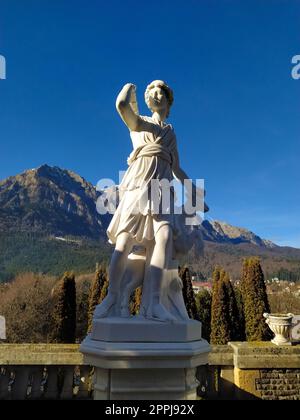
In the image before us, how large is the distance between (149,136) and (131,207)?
910 mm

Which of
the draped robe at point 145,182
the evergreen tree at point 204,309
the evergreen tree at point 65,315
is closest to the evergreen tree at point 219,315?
the evergreen tree at point 204,309

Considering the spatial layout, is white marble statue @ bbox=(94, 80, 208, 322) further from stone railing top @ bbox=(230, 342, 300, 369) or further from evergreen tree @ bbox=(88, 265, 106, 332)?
evergreen tree @ bbox=(88, 265, 106, 332)

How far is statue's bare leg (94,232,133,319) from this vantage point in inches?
125

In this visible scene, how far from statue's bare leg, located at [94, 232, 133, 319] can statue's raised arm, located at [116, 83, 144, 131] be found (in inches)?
49.0

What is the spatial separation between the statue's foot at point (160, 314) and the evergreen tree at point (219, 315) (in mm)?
9472

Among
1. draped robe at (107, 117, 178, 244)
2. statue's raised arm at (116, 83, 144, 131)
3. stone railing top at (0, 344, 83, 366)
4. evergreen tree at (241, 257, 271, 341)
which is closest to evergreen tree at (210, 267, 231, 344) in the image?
evergreen tree at (241, 257, 271, 341)

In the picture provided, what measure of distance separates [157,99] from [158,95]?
1.9 inches

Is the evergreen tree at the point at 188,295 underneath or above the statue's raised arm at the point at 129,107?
underneath

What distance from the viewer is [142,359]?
273cm

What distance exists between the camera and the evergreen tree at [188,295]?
11977mm

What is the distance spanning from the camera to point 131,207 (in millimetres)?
3408

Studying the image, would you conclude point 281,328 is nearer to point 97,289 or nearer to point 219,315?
point 219,315

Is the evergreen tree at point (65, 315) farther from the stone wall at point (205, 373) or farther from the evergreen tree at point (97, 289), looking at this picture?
the stone wall at point (205, 373)
